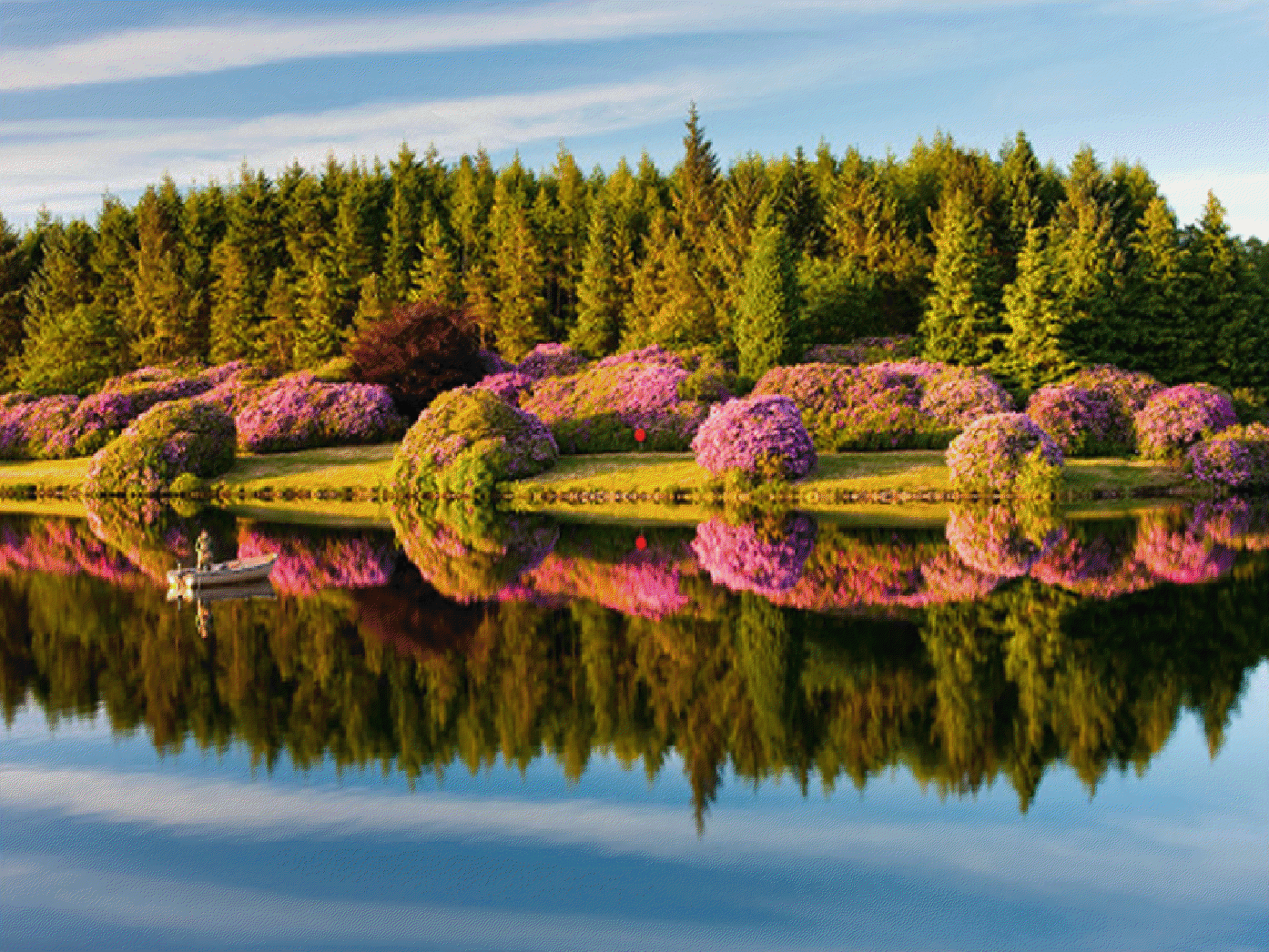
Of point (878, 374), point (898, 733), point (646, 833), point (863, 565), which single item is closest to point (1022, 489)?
point (878, 374)

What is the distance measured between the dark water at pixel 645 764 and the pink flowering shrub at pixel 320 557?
55cm

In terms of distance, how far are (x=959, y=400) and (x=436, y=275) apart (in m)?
36.0

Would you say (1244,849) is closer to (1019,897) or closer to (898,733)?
(1019,897)

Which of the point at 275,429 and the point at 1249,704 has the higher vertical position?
the point at 275,429

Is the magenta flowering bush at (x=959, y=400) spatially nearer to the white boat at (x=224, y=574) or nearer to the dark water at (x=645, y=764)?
the dark water at (x=645, y=764)

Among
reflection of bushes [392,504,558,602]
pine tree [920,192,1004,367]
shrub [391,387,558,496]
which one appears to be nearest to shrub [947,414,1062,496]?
reflection of bushes [392,504,558,602]

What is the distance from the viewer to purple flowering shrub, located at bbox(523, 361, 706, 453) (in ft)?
139

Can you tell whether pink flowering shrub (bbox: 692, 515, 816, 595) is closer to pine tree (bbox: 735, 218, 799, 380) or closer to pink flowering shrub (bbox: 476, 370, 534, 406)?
pink flowering shrub (bbox: 476, 370, 534, 406)

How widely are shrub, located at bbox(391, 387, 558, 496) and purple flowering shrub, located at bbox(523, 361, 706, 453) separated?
126 inches

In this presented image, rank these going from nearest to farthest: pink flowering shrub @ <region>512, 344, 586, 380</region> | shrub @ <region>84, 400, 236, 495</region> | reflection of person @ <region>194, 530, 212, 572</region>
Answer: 1. reflection of person @ <region>194, 530, 212, 572</region>
2. shrub @ <region>84, 400, 236, 495</region>
3. pink flowering shrub @ <region>512, 344, 586, 380</region>

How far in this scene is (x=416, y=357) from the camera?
158 feet

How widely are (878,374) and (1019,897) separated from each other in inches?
1379

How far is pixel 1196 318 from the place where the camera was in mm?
51406

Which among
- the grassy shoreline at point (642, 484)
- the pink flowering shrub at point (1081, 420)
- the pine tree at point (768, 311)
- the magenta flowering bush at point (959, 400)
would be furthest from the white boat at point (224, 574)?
the pine tree at point (768, 311)
